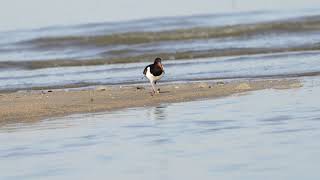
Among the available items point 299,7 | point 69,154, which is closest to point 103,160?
point 69,154

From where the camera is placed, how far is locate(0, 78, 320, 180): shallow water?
10.0 meters

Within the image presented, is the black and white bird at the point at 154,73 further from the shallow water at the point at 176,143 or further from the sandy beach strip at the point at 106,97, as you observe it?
the shallow water at the point at 176,143

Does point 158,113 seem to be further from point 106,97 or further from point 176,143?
point 176,143

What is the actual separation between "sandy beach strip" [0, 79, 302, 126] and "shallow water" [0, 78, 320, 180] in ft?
2.42

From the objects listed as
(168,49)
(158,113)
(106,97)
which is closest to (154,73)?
(106,97)

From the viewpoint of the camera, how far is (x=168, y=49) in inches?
1245

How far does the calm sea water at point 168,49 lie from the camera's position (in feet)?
75.6

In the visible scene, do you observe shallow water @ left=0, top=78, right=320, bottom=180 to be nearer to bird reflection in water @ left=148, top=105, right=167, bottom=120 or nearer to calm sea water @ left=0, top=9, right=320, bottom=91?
bird reflection in water @ left=148, top=105, right=167, bottom=120

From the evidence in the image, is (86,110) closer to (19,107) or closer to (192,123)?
(19,107)

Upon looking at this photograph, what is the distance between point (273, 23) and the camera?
3694cm

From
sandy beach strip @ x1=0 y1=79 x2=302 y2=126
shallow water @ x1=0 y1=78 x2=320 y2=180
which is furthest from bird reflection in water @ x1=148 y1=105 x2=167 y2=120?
sandy beach strip @ x1=0 y1=79 x2=302 y2=126

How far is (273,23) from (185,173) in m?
27.4

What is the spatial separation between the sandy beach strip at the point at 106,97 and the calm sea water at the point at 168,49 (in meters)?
2.41

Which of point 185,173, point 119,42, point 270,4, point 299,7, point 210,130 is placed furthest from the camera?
point 270,4
